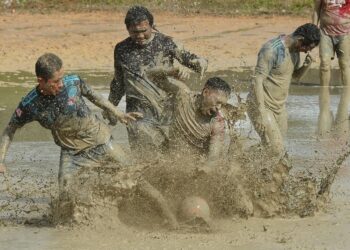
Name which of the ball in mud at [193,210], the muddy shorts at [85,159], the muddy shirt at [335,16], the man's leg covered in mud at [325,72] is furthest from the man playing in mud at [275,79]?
the muddy shirt at [335,16]

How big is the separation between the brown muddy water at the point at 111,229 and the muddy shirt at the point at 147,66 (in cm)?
103

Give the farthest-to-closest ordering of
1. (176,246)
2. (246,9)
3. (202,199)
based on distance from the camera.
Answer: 1. (246,9)
2. (202,199)
3. (176,246)

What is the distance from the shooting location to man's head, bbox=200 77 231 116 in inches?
351

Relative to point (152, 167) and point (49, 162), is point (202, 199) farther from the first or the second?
point (49, 162)

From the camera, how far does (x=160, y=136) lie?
9539mm

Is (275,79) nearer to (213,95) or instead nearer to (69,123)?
(213,95)

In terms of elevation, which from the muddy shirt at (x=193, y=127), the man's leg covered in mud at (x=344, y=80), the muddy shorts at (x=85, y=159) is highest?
the muddy shirt at (x=193, y=127)

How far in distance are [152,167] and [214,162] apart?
50 cm

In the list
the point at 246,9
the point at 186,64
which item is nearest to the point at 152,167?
the point at 186,64

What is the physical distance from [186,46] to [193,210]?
12393 millimetres

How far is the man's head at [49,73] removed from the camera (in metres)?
8.51

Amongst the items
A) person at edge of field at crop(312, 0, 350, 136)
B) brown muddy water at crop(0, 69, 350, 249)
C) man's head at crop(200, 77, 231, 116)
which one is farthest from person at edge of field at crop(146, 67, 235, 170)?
person at edge of field at crop(312, 0, 350, 136)

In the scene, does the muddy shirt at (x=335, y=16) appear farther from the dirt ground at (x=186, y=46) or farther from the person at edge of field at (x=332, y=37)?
the dirt ground at (x=186, y=46)

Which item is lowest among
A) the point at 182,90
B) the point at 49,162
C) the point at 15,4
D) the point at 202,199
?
the point at 15,4
